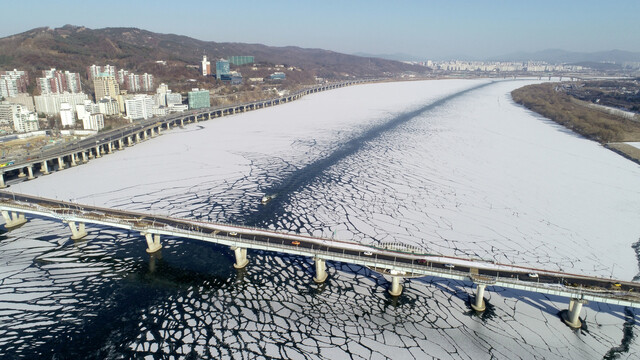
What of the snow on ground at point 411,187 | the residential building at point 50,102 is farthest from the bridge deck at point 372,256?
the residential building at point 50,102

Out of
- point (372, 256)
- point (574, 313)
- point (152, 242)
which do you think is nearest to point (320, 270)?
point (372, 256)

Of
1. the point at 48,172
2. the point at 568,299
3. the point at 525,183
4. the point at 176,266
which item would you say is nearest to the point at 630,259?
the point at 568,299

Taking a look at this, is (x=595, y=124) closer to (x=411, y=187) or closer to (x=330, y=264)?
(x=411, y=187)

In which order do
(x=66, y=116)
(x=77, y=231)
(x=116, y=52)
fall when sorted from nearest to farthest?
1. (x=77, y=231)
2. (x=66, y=116)
3. (x=116, y=52)

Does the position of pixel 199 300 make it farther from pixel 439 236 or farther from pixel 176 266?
pixel 439 236

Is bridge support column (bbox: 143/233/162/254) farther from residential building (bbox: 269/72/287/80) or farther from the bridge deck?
residential building (bbox: 269/72/287/80)

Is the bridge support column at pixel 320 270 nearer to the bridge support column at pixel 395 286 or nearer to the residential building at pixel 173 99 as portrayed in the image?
the bridge support column at pixel 395 286

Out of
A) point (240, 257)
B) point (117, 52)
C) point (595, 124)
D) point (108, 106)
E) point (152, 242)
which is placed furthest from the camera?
point (117, 52)
